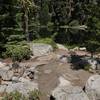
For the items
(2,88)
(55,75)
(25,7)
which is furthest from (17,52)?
(2,88)

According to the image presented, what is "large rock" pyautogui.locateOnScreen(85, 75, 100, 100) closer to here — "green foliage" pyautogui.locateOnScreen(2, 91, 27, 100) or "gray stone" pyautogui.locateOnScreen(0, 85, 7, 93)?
"green foliage" pyautogui.locateOnScreen(2, 91, 27, 100)

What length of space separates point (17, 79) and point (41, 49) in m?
5.76

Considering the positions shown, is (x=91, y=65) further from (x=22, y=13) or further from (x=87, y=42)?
(x=22, y=13)

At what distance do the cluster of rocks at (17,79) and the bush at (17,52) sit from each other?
201 cm

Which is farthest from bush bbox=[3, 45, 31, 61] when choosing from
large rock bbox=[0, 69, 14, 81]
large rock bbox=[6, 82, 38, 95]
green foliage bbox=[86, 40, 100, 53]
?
large rock bbox=[6, 82, 38, 95]

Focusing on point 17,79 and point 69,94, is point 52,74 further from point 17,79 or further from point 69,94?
point 69,94

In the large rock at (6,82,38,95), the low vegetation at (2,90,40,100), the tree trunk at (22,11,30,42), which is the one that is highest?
the tree trunk at (22,11,30,42)

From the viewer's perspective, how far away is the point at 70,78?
17.4 m

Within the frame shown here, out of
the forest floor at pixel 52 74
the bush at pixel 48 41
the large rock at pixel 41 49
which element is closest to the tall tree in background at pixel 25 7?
the large rock at pixel 41 49

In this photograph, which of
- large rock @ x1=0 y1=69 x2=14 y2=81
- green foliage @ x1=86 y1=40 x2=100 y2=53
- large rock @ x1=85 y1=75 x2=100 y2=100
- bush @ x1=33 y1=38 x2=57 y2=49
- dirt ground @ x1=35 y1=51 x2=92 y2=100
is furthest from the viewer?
bush @ x1=33 y1=38 x2=57 y2=49

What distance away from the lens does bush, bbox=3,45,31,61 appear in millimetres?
21000

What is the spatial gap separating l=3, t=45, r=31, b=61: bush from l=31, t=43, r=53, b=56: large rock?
757 mm

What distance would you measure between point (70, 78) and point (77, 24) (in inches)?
506

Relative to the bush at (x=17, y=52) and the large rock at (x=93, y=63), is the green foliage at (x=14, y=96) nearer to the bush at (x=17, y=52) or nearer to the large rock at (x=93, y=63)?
the large rock at (x=93, y=63)
